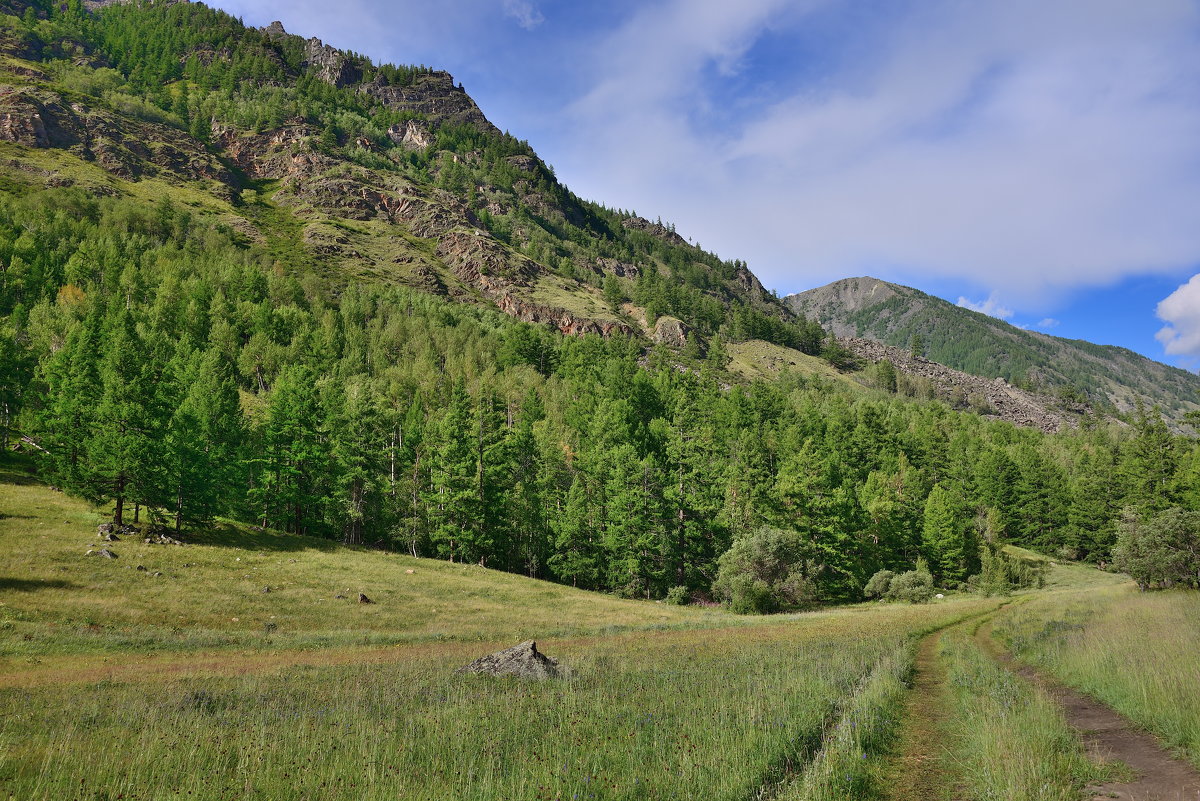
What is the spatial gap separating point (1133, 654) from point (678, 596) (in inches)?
1455

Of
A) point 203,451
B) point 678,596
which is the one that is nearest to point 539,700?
point 678,596

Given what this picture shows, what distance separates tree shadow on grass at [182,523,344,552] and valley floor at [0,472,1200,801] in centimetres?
973

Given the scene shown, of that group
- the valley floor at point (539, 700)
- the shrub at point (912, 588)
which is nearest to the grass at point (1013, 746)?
the valley floor at point (539, 700)

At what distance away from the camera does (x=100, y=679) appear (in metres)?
17.2

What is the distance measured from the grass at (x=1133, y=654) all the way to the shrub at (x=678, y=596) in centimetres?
2593

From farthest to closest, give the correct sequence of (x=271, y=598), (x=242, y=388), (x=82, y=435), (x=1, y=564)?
(x=242, y=388)
(x=82, y=435)
(x=271, y=598)
(x=1, y=564)

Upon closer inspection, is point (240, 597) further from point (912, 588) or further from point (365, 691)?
point (912, 588)

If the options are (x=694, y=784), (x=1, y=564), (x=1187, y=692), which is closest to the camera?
(x=694, y=784)

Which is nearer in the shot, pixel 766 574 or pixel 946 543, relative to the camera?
pixel 766 574

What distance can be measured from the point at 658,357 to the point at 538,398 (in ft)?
203

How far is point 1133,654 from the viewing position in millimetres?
16734

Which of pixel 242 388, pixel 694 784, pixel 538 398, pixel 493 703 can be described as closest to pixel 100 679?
pixel 493 703

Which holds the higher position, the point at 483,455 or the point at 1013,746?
the point at 483,455

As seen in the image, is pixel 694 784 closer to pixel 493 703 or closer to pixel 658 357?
pixel 493 703
